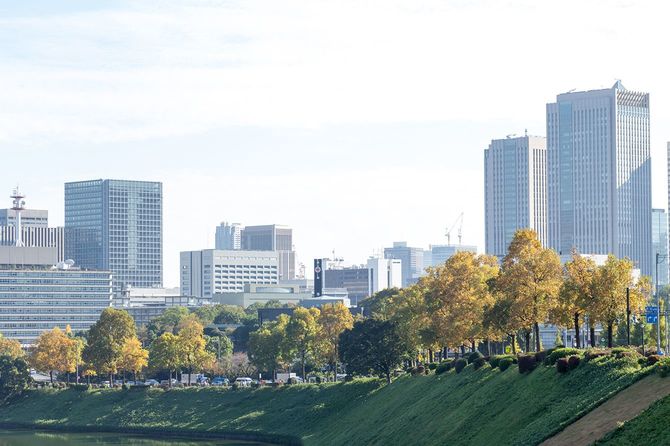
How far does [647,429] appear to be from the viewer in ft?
192

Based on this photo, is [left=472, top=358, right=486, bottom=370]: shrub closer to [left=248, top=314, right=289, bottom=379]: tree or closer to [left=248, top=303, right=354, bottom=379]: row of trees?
[left=248, top=303, right=354, bottom=379]: row of trees

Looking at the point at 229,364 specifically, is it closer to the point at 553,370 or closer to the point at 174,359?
the point at 174,359

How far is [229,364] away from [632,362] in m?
130

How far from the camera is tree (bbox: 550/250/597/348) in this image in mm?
101438

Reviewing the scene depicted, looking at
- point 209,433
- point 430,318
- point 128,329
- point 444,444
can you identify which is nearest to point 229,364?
point 128,329

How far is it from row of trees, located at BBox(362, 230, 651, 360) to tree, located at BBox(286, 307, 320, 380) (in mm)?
46958

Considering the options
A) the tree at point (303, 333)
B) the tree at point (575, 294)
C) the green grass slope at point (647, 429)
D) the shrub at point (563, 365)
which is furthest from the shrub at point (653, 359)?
the tree at point (303, 333)

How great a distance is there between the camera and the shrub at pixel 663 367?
66375 millimetres

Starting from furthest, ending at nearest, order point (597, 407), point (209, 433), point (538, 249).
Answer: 1. point (209, 433)
2. point (538, 249)
3. point (597, 407)

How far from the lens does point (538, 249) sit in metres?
108

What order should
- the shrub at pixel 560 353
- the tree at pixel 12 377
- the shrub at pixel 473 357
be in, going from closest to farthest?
A: 1. the shrub at pixel 560 353
2. the shrub at pixel 473 357
3. the tree at pixel 12 377

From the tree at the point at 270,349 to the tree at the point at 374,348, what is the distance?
29801mm

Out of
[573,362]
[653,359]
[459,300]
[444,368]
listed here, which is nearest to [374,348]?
[459,300]

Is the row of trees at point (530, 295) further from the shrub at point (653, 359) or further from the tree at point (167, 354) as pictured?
the tree at point (167, 354)
